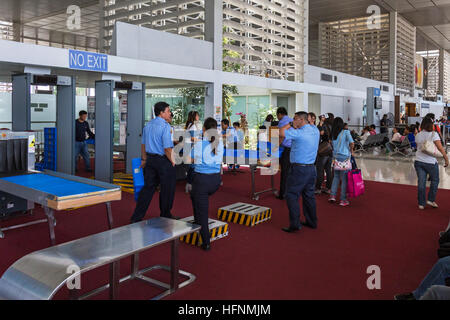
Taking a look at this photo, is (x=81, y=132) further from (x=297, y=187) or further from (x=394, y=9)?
(x=394, y=9)

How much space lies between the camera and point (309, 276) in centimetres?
376

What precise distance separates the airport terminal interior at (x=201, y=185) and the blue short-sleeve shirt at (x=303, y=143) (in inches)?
0.7

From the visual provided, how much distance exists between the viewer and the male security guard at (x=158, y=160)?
509cm

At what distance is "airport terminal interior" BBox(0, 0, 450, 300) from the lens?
3.42 m

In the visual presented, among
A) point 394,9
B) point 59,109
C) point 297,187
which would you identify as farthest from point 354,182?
point 394,9

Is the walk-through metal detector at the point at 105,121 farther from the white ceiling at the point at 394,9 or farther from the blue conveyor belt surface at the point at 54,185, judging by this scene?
the white ceiling at the point at 394,9

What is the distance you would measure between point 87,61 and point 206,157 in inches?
188

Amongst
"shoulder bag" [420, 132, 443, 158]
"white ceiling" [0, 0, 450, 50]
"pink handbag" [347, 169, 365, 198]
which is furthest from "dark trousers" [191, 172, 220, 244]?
"white ceiling" [0, 0, 450, 50]

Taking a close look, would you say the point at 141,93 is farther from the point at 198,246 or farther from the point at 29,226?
the point at 198,246

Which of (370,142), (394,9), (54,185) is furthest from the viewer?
(394,9)

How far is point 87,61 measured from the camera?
7.78 metres

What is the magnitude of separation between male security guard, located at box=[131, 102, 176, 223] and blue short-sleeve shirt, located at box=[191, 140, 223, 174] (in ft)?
2.83
